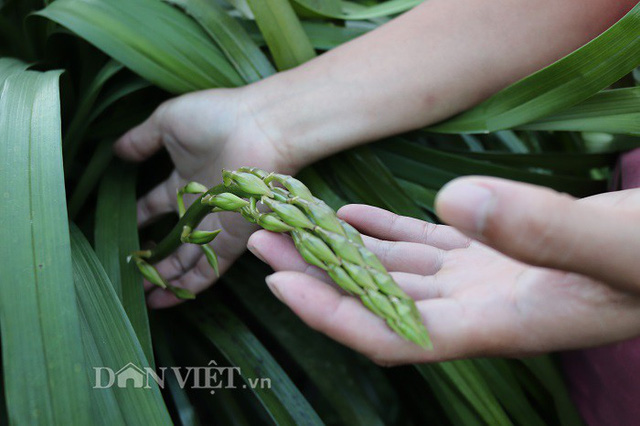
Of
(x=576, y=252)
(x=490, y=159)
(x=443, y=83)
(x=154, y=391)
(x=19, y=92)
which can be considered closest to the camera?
(x=576, y=252)

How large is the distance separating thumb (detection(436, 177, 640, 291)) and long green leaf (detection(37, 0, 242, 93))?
519 mm

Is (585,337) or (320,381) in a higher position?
(585,337)

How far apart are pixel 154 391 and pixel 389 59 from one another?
49cm

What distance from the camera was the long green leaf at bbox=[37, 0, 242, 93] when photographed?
72 centimetres

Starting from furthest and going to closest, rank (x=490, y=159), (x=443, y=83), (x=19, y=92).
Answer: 1. (x=490, y=159)
2. (x=443, y=83)
3. (x=19, y=92)


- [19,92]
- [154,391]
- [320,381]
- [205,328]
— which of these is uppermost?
[19,92]

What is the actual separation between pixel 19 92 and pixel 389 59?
0.44 metres

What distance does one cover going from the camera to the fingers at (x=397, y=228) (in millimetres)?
571

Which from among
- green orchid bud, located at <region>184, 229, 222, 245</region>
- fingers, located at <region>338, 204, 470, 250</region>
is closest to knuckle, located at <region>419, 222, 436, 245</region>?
fingers, located at <region>338, 204, 470, 250</region>

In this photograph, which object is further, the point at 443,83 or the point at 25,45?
the point at 25,45

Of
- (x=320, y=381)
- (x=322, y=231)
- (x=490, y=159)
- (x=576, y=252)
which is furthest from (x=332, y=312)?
(x=490, y=159)

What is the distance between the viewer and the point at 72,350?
17.4 inches

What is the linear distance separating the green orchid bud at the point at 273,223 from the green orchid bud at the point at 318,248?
3 cm

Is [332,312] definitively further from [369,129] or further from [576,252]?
[369,129]
